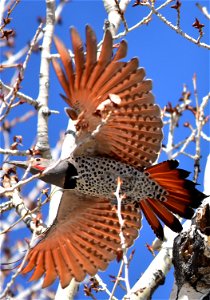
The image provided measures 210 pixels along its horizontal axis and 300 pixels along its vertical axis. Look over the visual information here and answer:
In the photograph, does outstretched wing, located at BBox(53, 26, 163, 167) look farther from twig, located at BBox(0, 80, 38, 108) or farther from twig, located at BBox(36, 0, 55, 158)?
twig, located at BBox(0, 80, 38, 108)

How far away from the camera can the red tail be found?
493 centimetres

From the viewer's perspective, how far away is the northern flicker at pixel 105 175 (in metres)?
4.30

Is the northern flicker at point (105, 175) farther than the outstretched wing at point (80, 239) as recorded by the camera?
No

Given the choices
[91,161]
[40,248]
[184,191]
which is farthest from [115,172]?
[40,248]

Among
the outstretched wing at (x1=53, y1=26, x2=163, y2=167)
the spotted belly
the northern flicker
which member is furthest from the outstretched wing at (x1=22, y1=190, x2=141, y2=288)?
the outstretched wing at (x1=53, y1=26, x2=163, y2=167)

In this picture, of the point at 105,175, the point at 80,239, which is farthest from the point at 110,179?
the point at 80,239

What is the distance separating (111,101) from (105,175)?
1.39 metres

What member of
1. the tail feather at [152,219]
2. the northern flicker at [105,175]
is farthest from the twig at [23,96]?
the tail feather at [152,219]

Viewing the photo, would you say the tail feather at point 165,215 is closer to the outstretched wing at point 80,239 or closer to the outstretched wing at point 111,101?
the outstretched wing at point 80,239

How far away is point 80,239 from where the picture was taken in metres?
5.53

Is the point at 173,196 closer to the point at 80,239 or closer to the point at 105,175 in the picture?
the point at 105,175

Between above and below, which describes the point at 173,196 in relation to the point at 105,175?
below

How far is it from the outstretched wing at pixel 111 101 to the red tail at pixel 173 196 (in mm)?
139

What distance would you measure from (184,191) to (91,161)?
2.46ft
